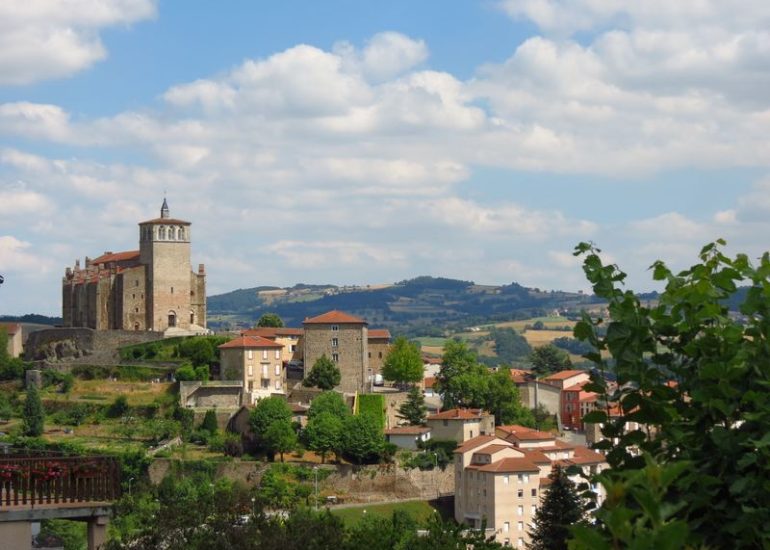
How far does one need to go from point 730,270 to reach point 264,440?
2774 inches

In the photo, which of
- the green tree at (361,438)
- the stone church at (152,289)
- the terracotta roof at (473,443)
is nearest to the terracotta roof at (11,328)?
the stone church at (152,289)

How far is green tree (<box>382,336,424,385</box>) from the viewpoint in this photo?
296ft

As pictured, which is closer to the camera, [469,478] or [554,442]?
[469,478]

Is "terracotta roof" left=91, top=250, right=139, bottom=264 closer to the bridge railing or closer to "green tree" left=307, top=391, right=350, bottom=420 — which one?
"green tree" left=307, top=391, right=350, bottom=420

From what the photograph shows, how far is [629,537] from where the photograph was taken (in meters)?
6.04

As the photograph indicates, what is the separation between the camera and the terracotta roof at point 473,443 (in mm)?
81188

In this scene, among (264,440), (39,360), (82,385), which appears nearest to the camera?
(264,440)

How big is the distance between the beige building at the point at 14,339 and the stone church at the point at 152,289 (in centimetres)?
482

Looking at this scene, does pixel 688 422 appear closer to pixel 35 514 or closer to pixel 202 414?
pixel 35 514

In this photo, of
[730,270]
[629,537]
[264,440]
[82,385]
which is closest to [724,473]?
[730,270]

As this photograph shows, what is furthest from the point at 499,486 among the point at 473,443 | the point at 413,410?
the point at 413,410

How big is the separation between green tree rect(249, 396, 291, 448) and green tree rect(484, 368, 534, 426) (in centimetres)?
1973

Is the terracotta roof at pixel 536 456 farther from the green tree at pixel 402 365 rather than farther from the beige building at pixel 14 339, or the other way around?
the beige building at pixel 14 339

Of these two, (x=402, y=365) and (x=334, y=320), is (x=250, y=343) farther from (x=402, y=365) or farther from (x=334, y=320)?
(x=402, y=365)
